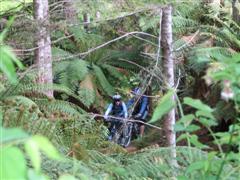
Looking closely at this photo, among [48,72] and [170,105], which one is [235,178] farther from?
[48,72]

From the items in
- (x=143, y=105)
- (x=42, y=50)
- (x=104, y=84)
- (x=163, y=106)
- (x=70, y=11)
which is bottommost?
(x=143, y=105)

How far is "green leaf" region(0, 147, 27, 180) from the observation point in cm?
61

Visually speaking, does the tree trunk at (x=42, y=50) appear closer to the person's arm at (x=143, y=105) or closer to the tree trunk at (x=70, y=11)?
the tree trunk at (x=70, y=11)

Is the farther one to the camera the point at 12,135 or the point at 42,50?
the point at 42,50

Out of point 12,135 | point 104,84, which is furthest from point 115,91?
point 12,135

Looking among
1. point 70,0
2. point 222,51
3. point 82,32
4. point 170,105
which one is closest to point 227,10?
point 222,51

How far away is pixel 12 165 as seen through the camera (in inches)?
24.4

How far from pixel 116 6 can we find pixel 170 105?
13.7ft

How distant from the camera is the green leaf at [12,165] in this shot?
24.0 inches

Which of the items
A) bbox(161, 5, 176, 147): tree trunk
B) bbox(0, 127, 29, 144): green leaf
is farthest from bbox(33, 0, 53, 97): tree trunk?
bbox(0, 127, 29, 144): green leaf

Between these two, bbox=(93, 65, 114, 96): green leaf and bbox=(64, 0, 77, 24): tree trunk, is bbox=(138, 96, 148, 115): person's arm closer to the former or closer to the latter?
bbox=(93, 65, 114, 96): green leaf

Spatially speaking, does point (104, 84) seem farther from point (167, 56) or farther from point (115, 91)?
point (167, 56)

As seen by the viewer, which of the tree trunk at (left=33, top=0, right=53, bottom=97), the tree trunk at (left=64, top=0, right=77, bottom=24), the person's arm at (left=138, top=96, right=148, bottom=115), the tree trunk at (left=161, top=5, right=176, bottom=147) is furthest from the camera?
Result: the person's arm at (left=138, top=96, right=148, bottom=115)

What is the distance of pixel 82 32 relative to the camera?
10.8 m
